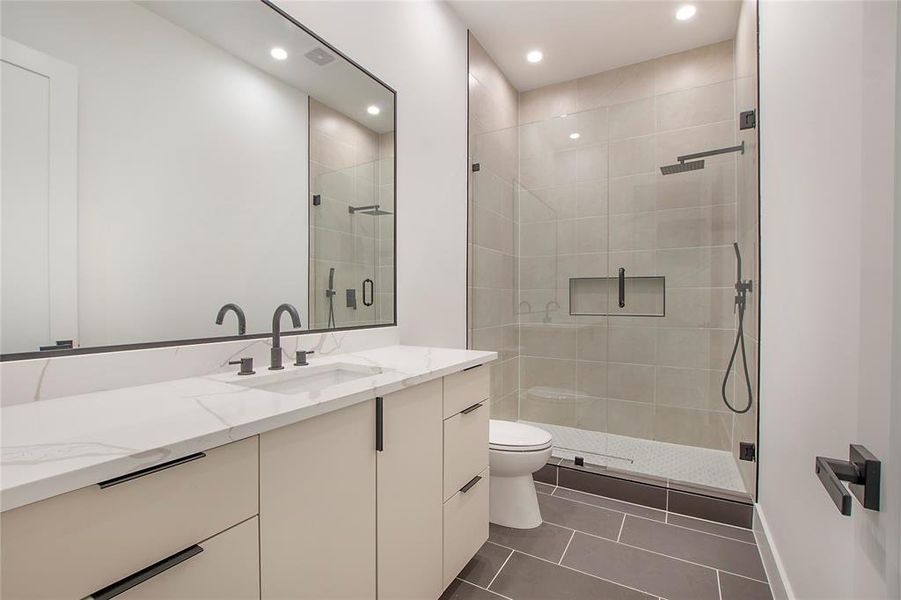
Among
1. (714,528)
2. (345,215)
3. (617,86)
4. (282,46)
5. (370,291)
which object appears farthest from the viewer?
(617,86)

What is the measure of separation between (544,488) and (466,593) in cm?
102

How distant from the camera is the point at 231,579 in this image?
A: 0.75 meters

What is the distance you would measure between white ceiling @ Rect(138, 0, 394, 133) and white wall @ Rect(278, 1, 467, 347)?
0.29ft

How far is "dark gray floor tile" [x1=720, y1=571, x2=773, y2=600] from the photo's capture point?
4.96 feet

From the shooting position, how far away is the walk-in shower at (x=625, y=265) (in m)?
2.55

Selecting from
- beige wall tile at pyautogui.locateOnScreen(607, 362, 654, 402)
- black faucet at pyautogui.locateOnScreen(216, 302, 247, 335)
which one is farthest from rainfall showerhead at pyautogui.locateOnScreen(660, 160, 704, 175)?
black faucet at pyautogui.locateOnScreen(216, 302, 247, 335)

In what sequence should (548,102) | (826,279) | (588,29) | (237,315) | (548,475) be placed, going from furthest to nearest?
(548,102)
(588,29)
(548,475)
(237,315)
(826,279)

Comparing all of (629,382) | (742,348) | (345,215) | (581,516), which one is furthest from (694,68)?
(581,516)

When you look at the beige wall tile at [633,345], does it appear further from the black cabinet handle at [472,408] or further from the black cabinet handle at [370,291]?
the black cabinet handle at [370,291]

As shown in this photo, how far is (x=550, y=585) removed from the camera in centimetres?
156

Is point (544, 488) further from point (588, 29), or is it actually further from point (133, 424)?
point (588, 29)

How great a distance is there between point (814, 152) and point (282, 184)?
1.63 meters

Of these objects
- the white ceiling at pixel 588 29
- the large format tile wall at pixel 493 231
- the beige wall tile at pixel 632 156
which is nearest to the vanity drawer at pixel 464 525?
the large format tile wall at pixel 493 231

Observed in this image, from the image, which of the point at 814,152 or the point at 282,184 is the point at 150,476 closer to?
the point at 282,184
